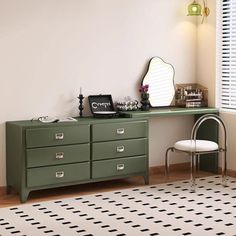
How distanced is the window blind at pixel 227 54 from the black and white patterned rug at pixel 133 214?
1062 millimetres

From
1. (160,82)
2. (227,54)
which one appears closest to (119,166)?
(160,82)

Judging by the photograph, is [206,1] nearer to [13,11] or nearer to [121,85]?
[121,85]

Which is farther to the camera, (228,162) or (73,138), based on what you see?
(228,162)

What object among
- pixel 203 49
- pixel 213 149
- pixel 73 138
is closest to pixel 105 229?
pixel 73 138

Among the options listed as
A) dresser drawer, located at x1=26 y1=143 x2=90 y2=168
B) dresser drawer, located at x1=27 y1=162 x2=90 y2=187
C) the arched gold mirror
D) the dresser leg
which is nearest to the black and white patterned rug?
the dresser leg

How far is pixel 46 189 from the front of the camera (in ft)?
16.5

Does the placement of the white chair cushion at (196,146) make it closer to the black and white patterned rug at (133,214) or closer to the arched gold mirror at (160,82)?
the black and white patterned rug at (133,214)

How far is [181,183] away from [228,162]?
0.68m

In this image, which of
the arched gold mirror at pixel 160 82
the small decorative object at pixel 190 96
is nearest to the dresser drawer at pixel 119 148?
the arched gold mirror at pixel 160 82

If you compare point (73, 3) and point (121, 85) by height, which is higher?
point (73, 3)

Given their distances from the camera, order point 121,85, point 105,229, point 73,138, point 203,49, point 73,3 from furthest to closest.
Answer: point 203,49
point 121,85
point 73,3
point 73,138
point 105,229

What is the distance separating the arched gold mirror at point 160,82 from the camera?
5.62m

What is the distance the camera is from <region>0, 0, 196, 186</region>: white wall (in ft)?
16.0

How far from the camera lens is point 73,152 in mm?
4812
